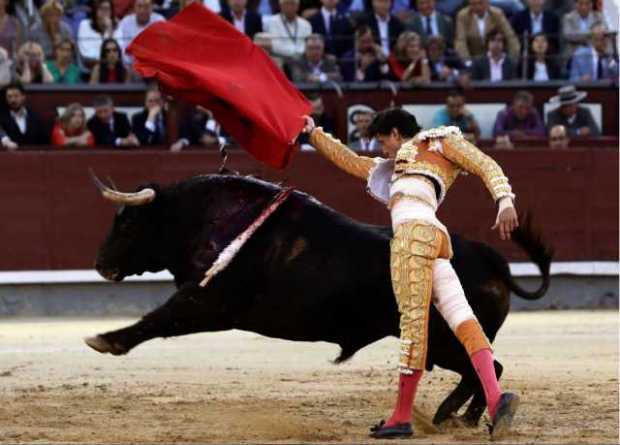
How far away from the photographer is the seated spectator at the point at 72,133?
462 inches

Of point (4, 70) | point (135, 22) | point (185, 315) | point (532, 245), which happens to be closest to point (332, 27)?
point (135, 22)

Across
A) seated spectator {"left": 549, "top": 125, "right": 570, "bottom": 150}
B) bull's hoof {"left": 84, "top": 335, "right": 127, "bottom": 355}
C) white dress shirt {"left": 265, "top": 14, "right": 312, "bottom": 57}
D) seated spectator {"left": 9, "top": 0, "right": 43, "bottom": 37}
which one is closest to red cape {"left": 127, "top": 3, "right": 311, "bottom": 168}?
bull's hoof {"left": 84, "top": 335, "right": 127, "bottom": 355}

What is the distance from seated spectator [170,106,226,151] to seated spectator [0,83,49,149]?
0.94 m

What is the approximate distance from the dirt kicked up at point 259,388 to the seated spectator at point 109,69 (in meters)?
1.87

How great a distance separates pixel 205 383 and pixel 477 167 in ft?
8.66

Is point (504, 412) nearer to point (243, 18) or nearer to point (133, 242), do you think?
point (133, 242)

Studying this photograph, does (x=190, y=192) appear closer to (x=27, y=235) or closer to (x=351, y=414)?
(x=351, y=414)

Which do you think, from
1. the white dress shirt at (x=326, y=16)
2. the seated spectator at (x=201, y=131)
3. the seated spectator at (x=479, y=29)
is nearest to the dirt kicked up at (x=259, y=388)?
the seated spectator at (x=201, y=131)

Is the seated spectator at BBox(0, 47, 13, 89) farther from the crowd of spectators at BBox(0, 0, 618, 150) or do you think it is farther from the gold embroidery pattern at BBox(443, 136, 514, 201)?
the gold embroidery pattern at BBox(443, 136, 514, 201)

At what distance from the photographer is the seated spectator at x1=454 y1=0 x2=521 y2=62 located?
40.9 feet

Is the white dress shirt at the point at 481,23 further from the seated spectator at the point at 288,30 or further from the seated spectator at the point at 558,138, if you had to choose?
the seated spectator at the point at 288,30

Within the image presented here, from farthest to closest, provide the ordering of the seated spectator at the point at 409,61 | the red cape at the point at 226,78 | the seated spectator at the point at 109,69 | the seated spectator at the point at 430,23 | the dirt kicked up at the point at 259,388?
the seated spectator at the point at 430,23 < the seated spectator at the point at 409,61 < the seated spectator at the point at 109,69 < the red cape at the point at 226,78 < the dirt kicked up at the point at 259,388

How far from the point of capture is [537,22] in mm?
12812

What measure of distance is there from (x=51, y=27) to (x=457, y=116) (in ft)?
9.65
